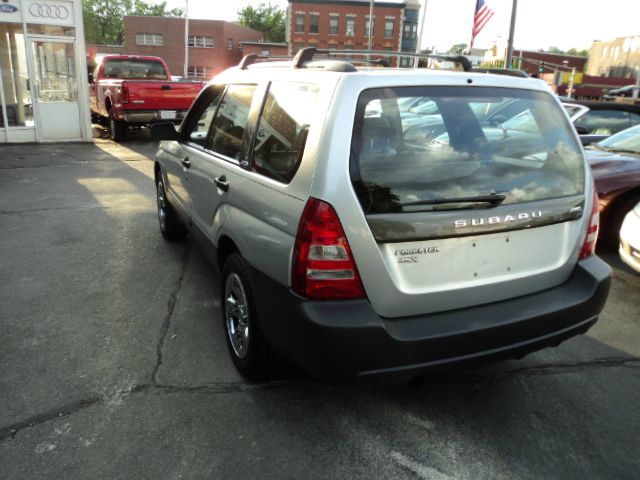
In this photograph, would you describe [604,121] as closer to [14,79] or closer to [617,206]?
[617,206]

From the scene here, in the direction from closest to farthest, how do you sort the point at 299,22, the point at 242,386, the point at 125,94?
the point at 242,386, the point at 125,94, the point at 299,22

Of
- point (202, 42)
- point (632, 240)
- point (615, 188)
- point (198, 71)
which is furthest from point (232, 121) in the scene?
point (202, 42)

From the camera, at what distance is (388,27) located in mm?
60562

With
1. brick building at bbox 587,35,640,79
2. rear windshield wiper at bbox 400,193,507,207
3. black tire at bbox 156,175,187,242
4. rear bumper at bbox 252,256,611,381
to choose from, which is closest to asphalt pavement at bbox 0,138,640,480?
rear bumper at bbox 252,256,611,381

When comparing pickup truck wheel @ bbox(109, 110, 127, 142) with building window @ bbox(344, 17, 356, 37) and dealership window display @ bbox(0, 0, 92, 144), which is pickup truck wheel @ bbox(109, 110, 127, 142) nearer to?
dealership window display @ bbox(0, 0, 92, 144)

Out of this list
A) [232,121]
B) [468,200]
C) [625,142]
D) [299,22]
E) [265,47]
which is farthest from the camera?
[265,47]

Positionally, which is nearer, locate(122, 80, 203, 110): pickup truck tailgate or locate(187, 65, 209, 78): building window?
locate(122, 80, 203, 110): pickup truck tailgate

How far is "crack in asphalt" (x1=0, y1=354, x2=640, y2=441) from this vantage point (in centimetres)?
278

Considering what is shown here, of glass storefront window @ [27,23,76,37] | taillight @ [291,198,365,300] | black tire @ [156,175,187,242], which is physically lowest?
black tire @ [156,175,187,242]

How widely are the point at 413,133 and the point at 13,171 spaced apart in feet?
31.1

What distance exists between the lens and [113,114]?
1430cm

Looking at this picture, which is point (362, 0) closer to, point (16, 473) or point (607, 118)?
point (607, 118)

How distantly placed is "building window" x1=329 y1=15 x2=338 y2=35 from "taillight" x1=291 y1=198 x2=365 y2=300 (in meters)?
62.2

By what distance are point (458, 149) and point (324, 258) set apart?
899 millimetres
